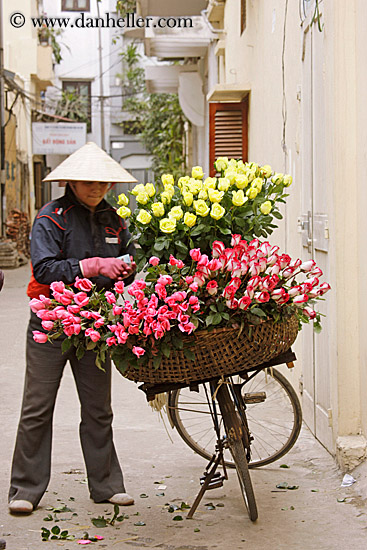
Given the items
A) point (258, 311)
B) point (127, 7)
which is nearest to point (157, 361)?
point (258, 311)

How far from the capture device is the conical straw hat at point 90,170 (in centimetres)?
483

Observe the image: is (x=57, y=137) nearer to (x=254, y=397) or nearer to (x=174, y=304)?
(x=254, y=397)

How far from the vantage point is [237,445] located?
4.74 meters

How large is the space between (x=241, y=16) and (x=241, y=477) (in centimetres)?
846

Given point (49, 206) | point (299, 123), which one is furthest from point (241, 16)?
point (49, 206)

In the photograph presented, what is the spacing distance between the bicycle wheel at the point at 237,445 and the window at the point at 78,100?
34.9 meters

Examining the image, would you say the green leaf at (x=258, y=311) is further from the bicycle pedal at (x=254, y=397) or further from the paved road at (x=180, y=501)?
the bicycle pedal at (x=254, y=397)

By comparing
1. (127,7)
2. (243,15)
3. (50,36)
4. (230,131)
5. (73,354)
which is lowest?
(73,354)

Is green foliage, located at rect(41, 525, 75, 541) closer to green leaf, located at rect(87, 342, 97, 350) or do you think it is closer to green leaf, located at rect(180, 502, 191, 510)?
green leaf, located at rect(180, 502, 191, 510)

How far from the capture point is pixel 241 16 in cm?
1190

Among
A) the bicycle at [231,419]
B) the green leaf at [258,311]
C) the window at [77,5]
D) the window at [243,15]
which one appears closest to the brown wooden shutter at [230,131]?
the window at [243,15]

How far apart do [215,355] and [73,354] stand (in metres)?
1.08

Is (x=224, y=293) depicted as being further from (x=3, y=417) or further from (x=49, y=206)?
(x=3, y=417)

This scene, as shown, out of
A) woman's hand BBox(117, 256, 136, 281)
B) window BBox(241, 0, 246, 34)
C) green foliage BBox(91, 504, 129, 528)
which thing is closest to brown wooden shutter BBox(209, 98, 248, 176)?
window BBox(241, 0, 246, 34)
